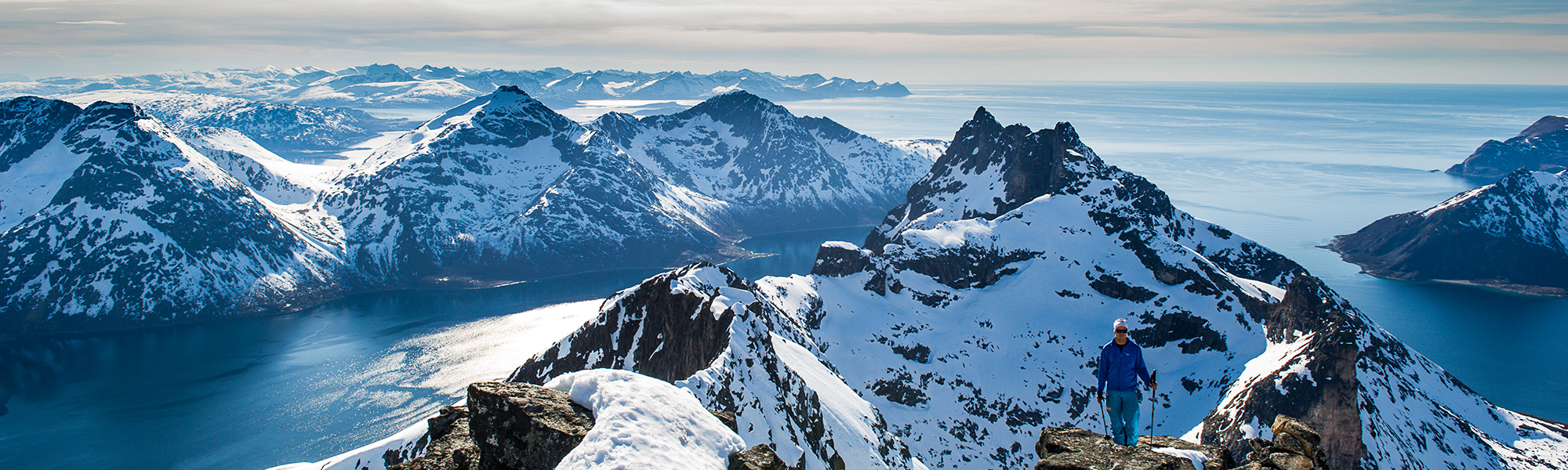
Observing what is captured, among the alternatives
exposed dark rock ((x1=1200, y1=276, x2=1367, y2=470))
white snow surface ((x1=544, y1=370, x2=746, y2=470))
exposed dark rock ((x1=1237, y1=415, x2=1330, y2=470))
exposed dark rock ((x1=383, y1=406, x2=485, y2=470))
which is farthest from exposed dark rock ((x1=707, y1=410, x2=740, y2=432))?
exposed dark rock ((x1=1200, y1=276, x2=1367, y2=470))

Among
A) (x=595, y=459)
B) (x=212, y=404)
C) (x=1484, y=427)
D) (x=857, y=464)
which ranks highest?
(x=595, y=459)

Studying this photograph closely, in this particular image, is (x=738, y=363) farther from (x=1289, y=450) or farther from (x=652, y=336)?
(x=1289, y=450)

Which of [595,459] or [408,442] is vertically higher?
[595,459]

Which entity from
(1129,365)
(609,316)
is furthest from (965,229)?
(1129,365)

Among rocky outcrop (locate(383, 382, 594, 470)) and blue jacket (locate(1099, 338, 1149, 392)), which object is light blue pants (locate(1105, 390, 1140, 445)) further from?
rocky outcrop (locate(383, 382, 594, 470))

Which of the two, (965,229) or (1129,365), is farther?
(965,229)

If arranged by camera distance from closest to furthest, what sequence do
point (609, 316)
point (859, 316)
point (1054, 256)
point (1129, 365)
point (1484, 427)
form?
point (1129, 365), point (609, 316), point (1484, 427), point (859, 316), point (1054, 256)

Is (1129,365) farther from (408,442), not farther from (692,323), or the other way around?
(692,323)
